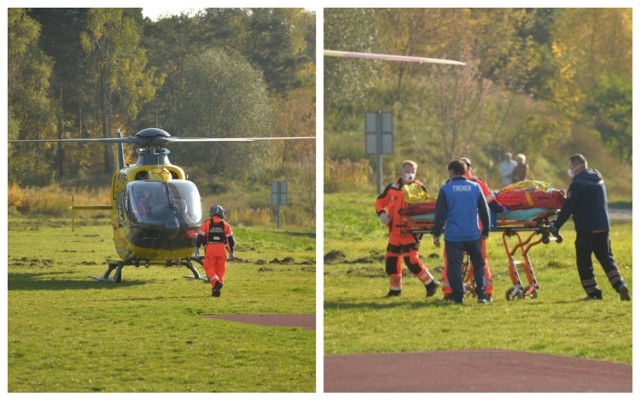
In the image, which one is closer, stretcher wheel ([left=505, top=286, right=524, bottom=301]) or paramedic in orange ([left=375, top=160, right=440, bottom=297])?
paramedic in orange ([left=375, top=160, right=440, bottom=297])

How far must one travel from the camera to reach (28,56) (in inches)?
493

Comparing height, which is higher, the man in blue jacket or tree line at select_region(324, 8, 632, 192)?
tree line at select_region(324, 8, 632, 192)

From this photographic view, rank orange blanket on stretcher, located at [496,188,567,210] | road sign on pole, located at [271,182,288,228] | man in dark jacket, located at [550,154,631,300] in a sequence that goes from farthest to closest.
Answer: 1. orange blanket on stretcher, located at [496,188,567,210]
2. man in dark jacket, located at [550,154,631,300]
3. road sign on pole, located at [271,182,288,228]

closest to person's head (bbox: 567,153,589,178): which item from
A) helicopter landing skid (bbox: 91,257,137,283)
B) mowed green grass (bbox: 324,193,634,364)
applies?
mowed green grass (bbox: 324,193,634,364)

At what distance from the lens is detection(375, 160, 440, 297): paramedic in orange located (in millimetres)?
14203

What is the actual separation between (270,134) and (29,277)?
2034 millimetres

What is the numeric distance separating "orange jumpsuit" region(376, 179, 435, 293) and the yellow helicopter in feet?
5.07

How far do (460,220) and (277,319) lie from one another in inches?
64.3

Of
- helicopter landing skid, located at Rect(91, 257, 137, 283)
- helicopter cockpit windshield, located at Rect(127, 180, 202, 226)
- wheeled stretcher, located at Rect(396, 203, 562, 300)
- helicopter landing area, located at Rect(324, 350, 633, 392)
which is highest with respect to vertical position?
helicopter cockpit windshield, located at Rect(127, 180, 202, 226)

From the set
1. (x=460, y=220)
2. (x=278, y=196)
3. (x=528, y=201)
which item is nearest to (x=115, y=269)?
(x=278, y=196)

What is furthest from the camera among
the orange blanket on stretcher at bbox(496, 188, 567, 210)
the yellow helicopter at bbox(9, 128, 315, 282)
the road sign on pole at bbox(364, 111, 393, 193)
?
the road sign on pole at bbox(364, 111, 393, 193)

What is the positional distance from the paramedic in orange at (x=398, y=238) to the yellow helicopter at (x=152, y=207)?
1.54m

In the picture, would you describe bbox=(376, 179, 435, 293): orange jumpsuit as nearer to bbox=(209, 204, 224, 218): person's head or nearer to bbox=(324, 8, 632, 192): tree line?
bbox=(209, 204, 224, 218): person's head

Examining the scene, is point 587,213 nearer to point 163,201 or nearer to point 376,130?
point 376,130
